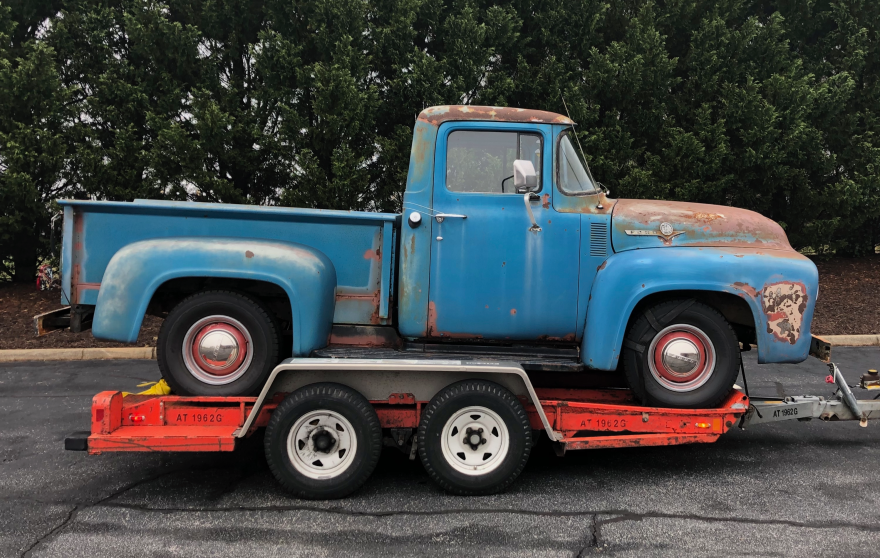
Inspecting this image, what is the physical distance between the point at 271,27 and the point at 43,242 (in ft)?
16.4

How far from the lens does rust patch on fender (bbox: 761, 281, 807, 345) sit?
4156 millimetres

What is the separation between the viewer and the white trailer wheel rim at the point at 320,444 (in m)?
3.90

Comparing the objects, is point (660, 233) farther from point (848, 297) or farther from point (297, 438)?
point (848, 297)

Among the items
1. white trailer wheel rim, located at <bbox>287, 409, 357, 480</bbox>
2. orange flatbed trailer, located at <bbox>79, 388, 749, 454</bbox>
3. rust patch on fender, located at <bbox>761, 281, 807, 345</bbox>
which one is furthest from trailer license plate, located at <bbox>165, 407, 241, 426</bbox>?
rust patch on fender, located at <bbox>761, 281, 807, 345</bbox>

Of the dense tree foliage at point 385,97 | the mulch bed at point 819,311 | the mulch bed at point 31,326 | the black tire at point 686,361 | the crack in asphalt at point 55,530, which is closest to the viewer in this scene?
the crack in asphalt at point 55,530

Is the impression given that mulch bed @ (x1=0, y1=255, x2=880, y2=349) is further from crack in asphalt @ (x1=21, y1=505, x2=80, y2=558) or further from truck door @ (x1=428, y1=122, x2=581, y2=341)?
truck door @ (x1=428, y1=122, x2=581, y2=341)

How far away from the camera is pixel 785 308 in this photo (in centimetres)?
418

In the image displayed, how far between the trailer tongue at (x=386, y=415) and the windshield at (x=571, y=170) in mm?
1348

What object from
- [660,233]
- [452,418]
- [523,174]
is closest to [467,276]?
[523,174]

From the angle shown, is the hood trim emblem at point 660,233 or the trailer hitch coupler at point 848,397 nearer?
the hood trim emblem at point 660,233

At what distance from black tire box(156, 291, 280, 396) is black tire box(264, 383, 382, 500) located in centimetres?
43

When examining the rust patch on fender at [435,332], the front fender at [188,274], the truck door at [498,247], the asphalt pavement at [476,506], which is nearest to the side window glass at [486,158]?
the truck door at [498,247]

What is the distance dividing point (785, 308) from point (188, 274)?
399 cm

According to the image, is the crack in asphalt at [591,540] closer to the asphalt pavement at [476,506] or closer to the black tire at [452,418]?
the asphalt pavement at [476,506]
